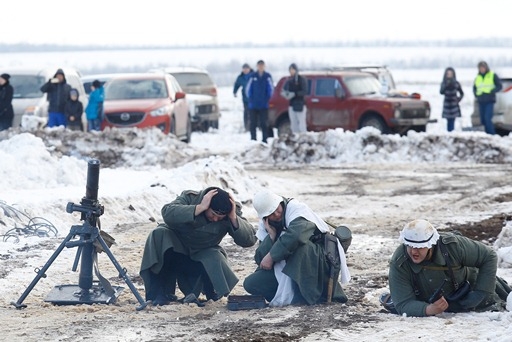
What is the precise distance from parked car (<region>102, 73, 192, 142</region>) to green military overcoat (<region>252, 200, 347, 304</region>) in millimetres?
15236

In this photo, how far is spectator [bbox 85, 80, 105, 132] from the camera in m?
24.1

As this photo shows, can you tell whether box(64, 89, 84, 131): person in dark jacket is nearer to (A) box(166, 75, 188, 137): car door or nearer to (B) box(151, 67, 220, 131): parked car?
(A) box(166, 75, 188, 137): car door

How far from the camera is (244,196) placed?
17.1 m

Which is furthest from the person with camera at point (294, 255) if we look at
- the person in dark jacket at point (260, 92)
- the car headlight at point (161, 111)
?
the person in dark jacket at point (260, 92)

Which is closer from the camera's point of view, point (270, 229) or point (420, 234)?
point (420, 234)

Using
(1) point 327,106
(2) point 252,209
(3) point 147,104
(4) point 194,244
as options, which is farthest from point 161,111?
(4) point 194,244

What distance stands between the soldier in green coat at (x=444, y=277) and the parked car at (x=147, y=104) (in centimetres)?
1596

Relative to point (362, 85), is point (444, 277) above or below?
below

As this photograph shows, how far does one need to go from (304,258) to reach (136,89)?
16.7m

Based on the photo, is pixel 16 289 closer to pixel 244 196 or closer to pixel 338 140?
pixel 244 196

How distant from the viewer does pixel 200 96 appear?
32562 millimetres

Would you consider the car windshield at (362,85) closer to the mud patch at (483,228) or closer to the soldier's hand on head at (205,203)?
the mud patch at (483,228)

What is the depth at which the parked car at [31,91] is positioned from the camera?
2386 centimetres

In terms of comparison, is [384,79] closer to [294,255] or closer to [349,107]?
[349,107]
